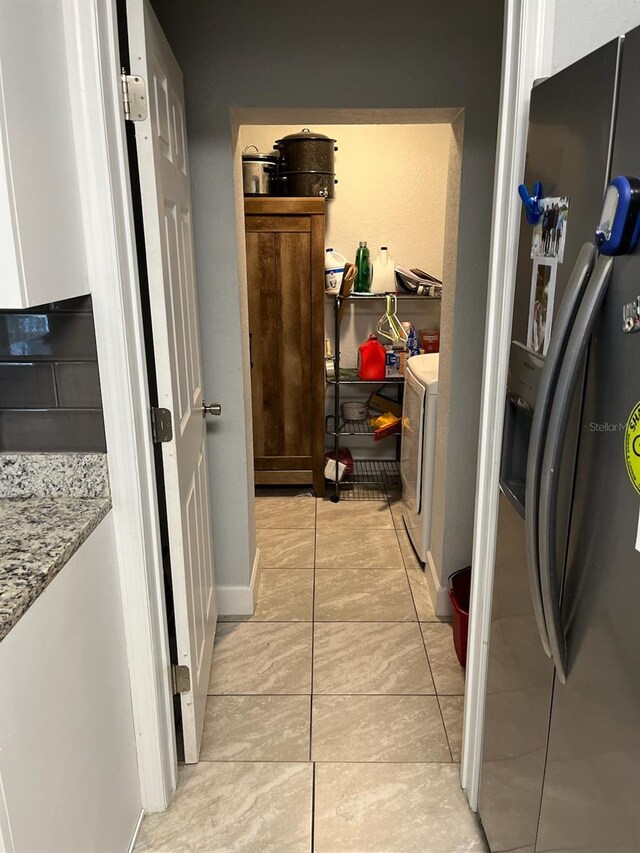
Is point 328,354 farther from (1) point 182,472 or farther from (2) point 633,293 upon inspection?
(2) point 633,293

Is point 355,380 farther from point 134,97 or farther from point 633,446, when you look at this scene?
point 633,446

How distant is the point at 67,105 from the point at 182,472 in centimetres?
90

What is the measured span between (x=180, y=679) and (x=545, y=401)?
4.22 feet

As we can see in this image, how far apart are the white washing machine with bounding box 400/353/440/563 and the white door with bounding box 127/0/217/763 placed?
3.27ft

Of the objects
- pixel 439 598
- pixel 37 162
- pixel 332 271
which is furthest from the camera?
pixel 332 271

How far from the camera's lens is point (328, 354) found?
3889 millimetres

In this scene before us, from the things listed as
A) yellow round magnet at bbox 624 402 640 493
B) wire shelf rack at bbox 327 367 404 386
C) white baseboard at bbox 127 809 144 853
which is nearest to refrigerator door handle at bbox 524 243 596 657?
yellow round magnet at bbox 624 402 640 493

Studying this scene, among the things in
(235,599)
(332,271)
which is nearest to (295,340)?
(332,271)

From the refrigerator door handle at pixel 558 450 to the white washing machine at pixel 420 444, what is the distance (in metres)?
1.61

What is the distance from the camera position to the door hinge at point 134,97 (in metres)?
1.31

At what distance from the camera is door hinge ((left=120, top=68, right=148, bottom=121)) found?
1312 millimetres

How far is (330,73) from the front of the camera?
207 centimetres

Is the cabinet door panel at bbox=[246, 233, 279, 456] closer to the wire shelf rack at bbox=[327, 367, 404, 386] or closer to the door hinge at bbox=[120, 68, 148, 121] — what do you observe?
the wire shelf rack at bbox=[327, 367, 404, 386]

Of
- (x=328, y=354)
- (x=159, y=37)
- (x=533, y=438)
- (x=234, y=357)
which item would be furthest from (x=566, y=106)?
(x=328, y=354)
